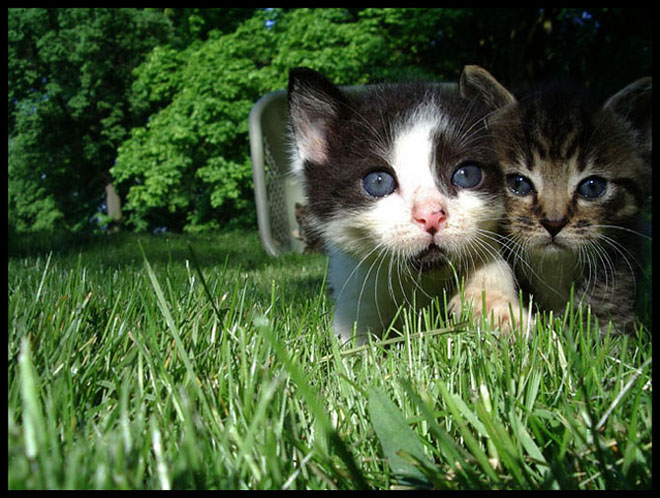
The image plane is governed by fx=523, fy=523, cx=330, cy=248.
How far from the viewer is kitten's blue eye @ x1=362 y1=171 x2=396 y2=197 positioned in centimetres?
153

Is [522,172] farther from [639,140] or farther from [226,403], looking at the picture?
[226,403]

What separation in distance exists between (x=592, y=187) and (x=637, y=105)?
37 cm

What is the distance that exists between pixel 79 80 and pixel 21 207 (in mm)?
4160

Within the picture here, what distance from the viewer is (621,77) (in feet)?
35.5

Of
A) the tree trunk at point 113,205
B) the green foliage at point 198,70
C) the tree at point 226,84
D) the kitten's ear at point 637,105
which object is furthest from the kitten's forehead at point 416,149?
the tree trunk at point 113,205

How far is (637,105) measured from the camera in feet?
5.82

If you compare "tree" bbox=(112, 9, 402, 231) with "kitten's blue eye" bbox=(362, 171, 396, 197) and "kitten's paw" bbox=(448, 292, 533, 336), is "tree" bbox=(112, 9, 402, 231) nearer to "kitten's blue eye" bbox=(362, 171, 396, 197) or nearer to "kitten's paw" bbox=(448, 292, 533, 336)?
"kitten's blue eye" bbox=(362, 171, 396, 197)

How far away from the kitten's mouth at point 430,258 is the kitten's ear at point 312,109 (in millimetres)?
480

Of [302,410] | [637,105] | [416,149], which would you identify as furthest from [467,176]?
[302,410]

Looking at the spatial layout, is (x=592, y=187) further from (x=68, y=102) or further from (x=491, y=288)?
(x=68, y=102)

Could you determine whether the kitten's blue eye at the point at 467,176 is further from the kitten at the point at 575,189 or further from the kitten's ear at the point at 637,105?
the kitten's ear at the point at 637,105

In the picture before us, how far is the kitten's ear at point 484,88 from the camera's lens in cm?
176

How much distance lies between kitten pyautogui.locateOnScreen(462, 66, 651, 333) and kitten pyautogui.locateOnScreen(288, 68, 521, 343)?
4.2 inches

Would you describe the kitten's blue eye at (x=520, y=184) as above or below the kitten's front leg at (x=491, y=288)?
above
